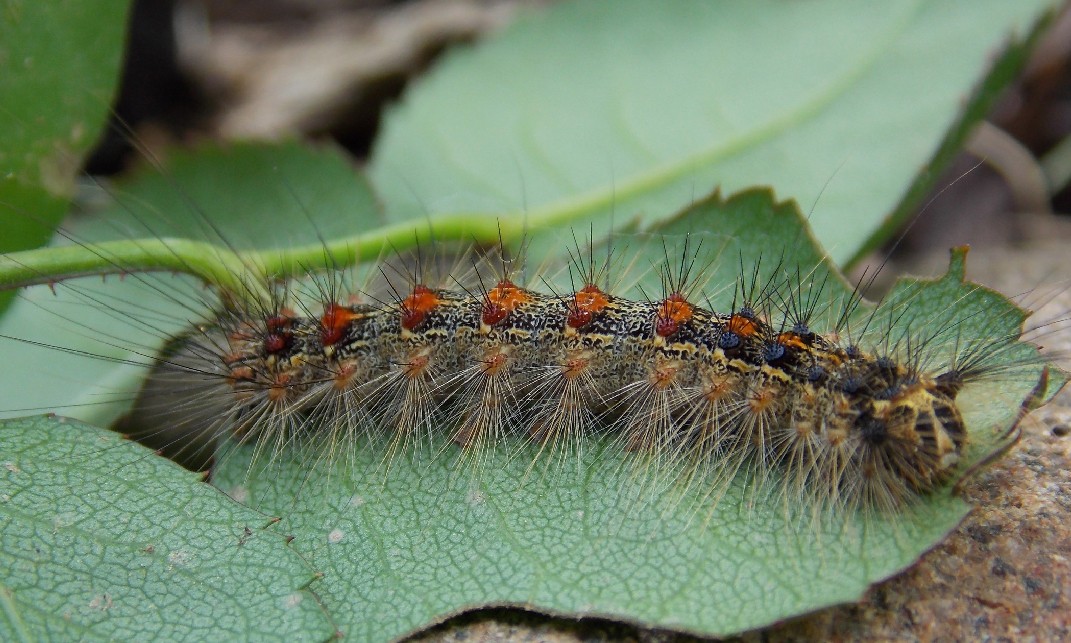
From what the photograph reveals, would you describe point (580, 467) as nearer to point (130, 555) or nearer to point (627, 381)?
point (627, 381)

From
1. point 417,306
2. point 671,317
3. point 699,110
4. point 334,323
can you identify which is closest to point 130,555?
point 334,323

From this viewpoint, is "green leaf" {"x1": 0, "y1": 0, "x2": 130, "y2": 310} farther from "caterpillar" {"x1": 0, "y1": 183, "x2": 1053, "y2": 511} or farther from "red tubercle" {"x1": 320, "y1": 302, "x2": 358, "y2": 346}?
"red tubercle" {"x1": 320, "y1": 302, "x2": 358, "y2": 346}

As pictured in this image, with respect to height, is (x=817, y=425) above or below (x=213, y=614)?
above

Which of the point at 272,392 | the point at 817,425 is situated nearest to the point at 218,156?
the point at 272,392

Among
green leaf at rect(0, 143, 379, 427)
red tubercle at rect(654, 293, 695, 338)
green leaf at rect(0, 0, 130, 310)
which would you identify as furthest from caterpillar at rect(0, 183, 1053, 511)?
green leaf at rect(0, 0, 130, 310)

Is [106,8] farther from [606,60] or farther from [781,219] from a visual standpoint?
[781,219]
